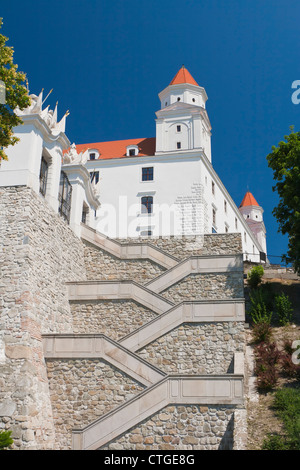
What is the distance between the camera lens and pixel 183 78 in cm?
4828

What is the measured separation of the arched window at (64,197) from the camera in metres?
22.7

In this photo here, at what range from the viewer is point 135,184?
42.5 meters

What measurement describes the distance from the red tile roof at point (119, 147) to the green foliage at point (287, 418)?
31.7 meters

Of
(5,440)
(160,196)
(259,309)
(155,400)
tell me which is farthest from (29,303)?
(160,196)

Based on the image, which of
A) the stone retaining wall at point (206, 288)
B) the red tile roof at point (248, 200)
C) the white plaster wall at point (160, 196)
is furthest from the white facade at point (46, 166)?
the red tile roof at point (248, 200)

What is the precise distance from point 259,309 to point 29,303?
384 inches

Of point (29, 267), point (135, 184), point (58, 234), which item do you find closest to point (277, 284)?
point (58, 234)

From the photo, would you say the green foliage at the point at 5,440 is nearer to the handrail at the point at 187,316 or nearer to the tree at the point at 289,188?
the handrail at the point at 187,316

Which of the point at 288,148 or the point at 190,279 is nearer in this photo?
the point at 190,279

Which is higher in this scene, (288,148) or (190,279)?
(288,148)

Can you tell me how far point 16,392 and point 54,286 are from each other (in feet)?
17.0
